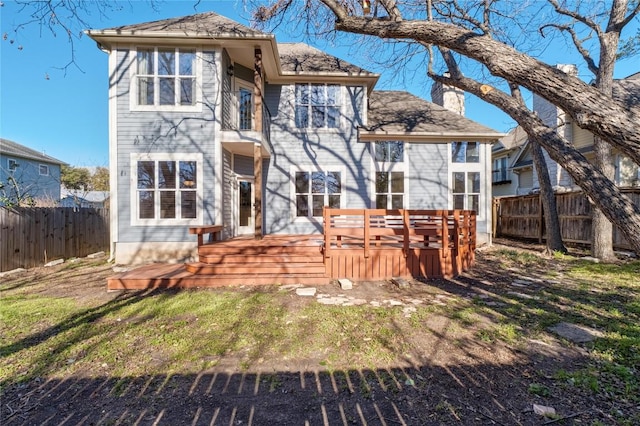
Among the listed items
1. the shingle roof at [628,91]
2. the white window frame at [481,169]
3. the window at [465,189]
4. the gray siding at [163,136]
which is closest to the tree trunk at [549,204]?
the white window frame at [481,169]

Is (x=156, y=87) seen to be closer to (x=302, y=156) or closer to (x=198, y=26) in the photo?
(x=198, y=26)

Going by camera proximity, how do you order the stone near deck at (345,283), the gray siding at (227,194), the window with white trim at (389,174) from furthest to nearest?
1. the window with white trim at (389,174)
2. the gray siding at (227,194)
3. the stone near deck at (345,283)

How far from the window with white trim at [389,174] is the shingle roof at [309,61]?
105 inches

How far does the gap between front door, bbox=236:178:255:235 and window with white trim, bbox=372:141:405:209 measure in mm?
4459

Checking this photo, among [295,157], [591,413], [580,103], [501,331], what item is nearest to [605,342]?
[501,331]

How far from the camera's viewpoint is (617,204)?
2.29 meters

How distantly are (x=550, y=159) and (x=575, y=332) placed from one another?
1653cm

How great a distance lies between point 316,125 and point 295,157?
140cm

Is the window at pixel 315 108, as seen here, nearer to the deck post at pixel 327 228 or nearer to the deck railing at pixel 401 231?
the deck railing at pixel 401 231

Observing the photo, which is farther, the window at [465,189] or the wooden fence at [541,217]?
the window at [465,189]

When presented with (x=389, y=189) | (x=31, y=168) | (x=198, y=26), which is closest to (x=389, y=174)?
(x=389, y=189)

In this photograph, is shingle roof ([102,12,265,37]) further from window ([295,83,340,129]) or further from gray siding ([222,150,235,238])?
gray siding ([222,150,235,238])

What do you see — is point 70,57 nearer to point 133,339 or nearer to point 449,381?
point 133,339

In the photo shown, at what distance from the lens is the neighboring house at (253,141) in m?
7.68
